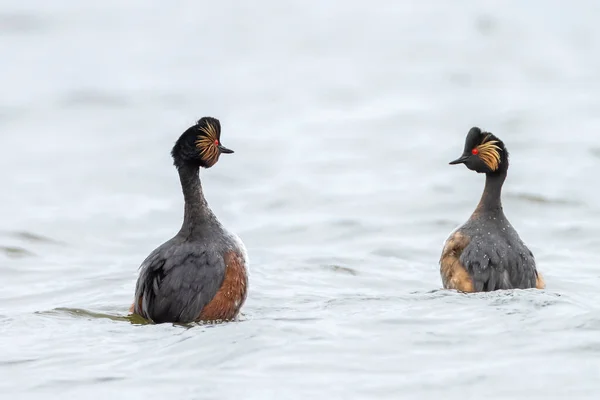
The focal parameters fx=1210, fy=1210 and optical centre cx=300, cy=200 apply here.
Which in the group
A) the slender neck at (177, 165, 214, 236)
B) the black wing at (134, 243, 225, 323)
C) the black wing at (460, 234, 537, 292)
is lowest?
the black wing at (134, 243, 225, 323)

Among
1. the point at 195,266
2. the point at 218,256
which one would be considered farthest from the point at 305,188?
the point at 195,266

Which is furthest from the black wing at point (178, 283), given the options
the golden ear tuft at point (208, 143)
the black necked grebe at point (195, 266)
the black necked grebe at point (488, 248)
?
the black necked grebe at point (488, 248)

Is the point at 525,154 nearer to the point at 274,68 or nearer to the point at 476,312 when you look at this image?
the point at 274,68

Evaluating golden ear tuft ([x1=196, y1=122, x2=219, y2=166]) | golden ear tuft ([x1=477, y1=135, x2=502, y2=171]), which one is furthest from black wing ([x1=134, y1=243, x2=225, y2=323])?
golden ear tuft ([x1=477, y1=135, x2=502, y2=171])

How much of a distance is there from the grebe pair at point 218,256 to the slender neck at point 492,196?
10 millimetres

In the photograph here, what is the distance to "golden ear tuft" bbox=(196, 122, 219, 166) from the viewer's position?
1114 centimetres

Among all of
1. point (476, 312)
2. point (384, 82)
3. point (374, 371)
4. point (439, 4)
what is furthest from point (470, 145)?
point (439, 4)

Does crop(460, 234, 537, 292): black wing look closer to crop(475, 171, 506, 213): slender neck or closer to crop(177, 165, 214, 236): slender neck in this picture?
crop(475, 171, 506, 213): slender neck

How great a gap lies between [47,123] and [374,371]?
498 inches

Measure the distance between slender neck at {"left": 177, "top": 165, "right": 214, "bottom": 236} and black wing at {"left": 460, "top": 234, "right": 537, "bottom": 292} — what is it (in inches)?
99.9

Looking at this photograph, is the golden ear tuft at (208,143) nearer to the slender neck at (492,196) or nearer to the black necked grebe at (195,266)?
the black necked grebe at (195,266)

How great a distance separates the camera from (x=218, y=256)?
35.2 ft

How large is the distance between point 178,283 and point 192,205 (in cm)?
108

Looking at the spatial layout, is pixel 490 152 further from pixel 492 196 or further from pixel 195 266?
pixel 195 266
